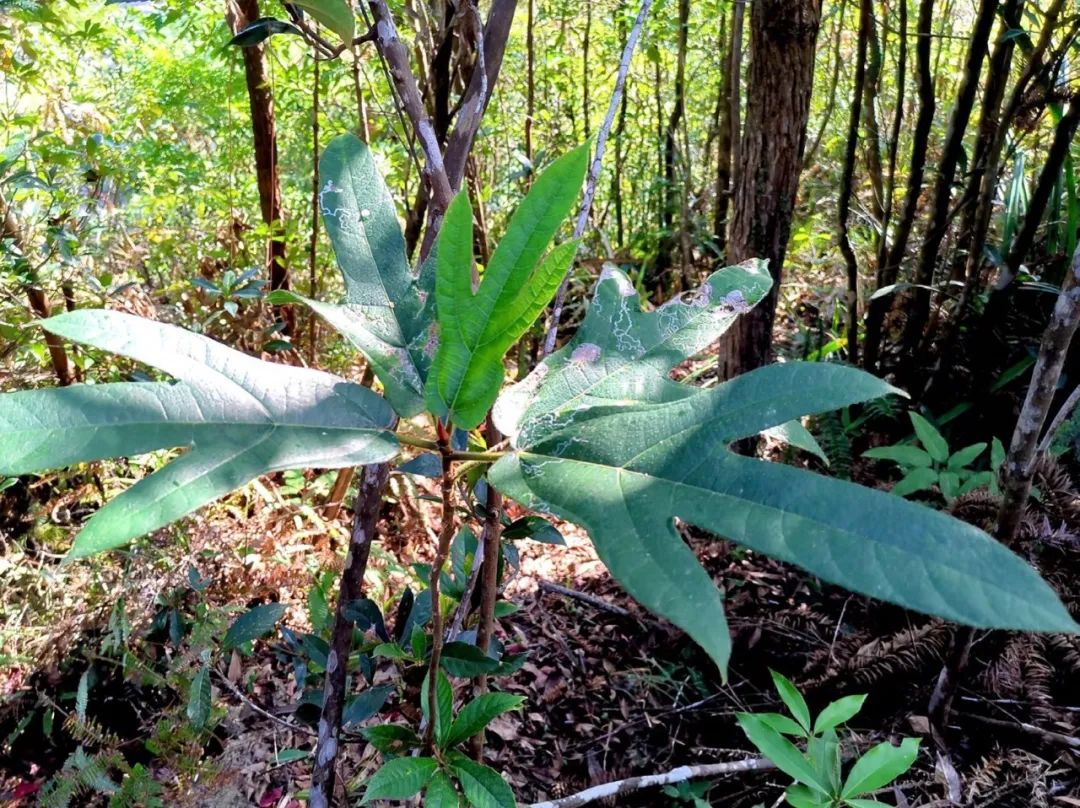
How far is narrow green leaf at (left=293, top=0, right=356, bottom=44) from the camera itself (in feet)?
2.65

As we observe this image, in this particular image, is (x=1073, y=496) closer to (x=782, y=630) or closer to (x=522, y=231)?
(x=782, y=630)

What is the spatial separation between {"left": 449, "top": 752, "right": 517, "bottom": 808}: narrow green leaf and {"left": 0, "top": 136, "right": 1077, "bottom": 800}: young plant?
271 millimetres

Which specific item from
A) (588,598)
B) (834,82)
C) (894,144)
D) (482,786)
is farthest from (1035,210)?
(482,786)

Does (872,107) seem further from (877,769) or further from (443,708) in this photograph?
(443,708)

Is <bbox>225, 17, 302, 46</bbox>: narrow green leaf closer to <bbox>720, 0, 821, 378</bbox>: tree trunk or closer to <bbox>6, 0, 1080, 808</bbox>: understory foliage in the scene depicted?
<bbox>6, 0, 1080, 808</bbox>: understory foliage

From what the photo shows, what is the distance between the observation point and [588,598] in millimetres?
2002

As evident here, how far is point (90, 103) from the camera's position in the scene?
245 cm

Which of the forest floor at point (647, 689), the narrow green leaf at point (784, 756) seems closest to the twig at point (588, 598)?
the forest floor at point (647, 689)

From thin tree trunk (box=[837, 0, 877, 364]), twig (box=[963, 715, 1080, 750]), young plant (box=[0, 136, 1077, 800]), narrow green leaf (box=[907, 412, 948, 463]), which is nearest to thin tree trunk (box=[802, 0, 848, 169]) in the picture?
thin tree trunk (box=[837, 0, 877, 364])

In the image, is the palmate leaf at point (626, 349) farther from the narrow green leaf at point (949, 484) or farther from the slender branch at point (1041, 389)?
the narrow green leaf at point (949, 484)

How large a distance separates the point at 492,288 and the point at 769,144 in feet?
5.87

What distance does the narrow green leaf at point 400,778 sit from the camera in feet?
2.56

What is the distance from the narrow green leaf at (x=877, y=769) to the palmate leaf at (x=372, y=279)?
87cm

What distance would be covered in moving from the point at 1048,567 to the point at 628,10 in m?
3.01
